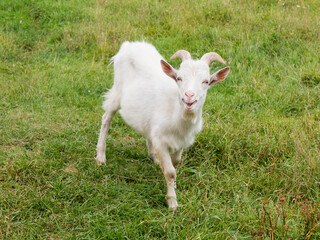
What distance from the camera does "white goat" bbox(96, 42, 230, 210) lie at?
12.3 ft

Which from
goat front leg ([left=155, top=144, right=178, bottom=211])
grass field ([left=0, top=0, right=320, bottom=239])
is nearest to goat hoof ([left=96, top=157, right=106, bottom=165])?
grass field ([left=0, top=0, right=320, bottom=239])

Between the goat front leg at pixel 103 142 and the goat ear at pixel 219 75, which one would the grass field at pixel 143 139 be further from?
the goat ear at pixel 219 75

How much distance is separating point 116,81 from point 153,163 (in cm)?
112

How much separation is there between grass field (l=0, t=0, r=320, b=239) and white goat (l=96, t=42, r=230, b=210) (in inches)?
15.2

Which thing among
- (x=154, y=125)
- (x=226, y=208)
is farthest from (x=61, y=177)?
(x=226, y=208)

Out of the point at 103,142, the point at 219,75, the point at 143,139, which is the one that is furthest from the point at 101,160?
the point at 219,75

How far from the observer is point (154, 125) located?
4.25 metres

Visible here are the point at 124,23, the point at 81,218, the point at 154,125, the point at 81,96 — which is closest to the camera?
the point at 81,218

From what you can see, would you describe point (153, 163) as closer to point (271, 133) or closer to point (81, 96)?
point (271, 133)

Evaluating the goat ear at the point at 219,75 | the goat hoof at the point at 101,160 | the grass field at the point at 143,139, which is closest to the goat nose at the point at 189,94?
the goat ear at the point at 219,75

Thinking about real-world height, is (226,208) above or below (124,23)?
above

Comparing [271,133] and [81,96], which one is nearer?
[271,133]

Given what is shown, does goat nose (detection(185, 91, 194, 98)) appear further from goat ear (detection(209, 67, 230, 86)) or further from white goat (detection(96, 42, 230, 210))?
goat ear (detection(209, 67, 230, 86))

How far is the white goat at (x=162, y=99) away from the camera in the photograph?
3734 millimetres
